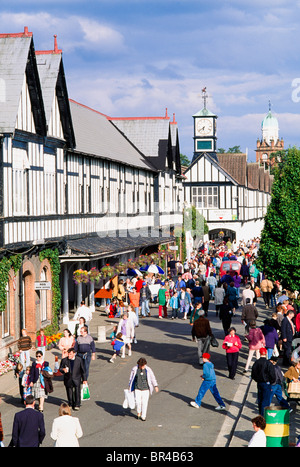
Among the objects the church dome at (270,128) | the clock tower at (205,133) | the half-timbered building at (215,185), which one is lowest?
the half-timbered building at (215,185)

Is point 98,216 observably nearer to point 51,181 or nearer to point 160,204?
point 51,181

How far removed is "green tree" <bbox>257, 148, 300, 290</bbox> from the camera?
70.0 ft

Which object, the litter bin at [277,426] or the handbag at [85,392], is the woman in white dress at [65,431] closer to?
the litter bin at [277,426]

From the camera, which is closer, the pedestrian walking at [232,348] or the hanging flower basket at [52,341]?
the pedestrian walking at [232,348]

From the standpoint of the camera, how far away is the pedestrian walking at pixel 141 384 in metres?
13.7

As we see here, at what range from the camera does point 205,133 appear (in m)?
75.1

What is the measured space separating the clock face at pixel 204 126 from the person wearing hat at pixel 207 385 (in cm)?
6188

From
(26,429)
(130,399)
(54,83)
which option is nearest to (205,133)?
(54,83)

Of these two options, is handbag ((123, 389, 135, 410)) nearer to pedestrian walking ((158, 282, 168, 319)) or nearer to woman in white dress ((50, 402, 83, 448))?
woman in white dress ((50, 402, 83, 448))

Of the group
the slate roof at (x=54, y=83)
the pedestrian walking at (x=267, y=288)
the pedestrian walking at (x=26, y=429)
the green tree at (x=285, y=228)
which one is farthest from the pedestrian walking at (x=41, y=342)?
the pedestrian walking at (x=267, y=288)

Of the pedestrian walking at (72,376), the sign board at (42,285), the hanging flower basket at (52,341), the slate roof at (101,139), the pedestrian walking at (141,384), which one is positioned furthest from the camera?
the slate roof at (101,139)

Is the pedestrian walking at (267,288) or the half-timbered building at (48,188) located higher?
the half-timbered building at (48,188)
